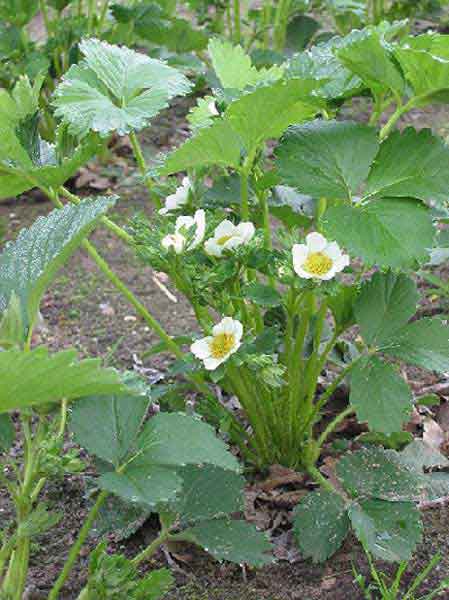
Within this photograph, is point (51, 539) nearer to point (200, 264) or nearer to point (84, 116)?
point (200, 264)

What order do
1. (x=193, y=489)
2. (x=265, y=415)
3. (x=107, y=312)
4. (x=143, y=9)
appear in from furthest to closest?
1. (x=143, y=9)
2. (x=107, y=312)
3. (x=265, y=415)
4. (x=193, y=489)

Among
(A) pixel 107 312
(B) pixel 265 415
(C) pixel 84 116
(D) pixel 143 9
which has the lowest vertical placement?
(A) pixel 107 312

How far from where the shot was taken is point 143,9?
281 centimetres

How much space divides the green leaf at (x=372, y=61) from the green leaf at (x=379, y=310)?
315 millimetres

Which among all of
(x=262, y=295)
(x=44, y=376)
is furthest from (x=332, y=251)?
(x=44, y=376)

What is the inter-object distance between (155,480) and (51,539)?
0.51 meters

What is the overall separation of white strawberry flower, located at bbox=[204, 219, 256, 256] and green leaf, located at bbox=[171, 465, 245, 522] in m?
0.34

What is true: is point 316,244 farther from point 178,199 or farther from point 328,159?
point 178,199

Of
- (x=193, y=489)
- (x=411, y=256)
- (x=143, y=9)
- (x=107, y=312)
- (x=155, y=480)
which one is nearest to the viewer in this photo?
(x=155, y=480)

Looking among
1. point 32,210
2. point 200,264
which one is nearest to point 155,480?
point 200,264

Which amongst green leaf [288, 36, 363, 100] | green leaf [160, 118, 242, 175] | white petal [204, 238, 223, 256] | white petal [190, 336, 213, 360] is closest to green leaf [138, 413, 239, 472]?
white petal [190, 336, 213, 360]

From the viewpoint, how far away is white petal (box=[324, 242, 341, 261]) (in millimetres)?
1343

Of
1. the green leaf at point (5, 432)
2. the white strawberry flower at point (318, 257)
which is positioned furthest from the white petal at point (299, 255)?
the green leaf at point (5, 432)

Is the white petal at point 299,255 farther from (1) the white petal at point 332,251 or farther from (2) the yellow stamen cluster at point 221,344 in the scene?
(2) the yellow stamen cluster at point 221,344
